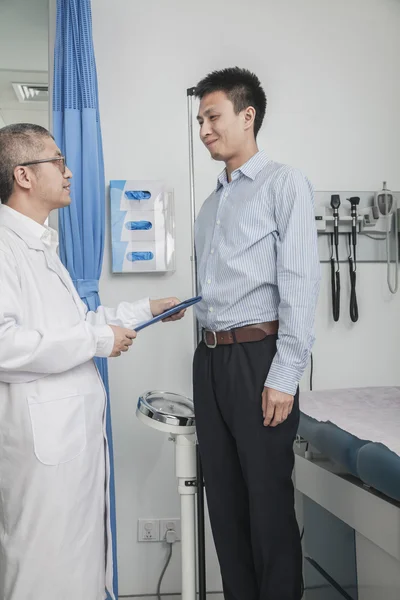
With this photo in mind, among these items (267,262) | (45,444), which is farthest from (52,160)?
(45,444)

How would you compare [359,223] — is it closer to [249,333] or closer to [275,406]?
[249,333]

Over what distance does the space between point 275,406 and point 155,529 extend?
4.25 feet

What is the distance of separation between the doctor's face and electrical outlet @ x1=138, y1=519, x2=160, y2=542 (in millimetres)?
1438

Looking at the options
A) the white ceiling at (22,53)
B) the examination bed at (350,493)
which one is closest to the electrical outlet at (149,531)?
the examination bed at (350,493)

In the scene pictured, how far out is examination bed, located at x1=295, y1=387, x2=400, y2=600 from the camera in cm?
145

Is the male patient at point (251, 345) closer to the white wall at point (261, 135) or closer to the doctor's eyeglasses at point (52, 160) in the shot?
the doctor's eyeglasses at point (52, 160)

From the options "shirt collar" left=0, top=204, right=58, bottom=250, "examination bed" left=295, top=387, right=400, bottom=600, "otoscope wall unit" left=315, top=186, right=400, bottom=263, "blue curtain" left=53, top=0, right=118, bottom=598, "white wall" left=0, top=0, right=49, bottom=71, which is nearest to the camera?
"examination bed" left=295, top=387, right=400, bottom=600

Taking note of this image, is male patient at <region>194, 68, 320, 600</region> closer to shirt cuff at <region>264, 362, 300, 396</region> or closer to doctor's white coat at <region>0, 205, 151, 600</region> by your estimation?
shirt cuff at <region>264, 362, 300, 396</region>

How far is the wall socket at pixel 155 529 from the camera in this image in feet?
8.34

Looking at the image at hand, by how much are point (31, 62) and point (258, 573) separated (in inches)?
99.0

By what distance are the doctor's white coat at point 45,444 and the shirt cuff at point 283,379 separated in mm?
460

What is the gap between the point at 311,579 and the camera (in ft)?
6.68

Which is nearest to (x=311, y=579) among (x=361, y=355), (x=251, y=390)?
(x=251, y=390)

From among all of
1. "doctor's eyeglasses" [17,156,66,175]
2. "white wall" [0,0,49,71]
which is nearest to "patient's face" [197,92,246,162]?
"doctor's eyeglasses" [17,156,66,175]
